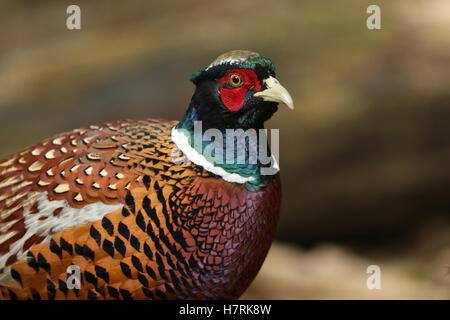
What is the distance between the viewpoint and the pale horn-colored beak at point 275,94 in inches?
80.5

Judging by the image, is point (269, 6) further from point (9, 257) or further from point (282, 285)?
point (9, 257)

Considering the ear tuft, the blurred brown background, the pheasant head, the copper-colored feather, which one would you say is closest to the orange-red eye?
the pheasant head

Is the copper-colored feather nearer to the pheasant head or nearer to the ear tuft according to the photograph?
the pheasant head

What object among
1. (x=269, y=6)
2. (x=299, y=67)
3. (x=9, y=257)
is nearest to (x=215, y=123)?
(x=9, y=257)

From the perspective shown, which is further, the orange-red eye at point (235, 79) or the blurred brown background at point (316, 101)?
the blurred brown background at point (316, 101)

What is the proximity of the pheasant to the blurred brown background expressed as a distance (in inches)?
68.9

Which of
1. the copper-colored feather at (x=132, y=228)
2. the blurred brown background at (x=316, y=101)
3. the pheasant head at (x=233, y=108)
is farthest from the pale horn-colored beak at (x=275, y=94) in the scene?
the blurred brown background at (x=316, y=101)

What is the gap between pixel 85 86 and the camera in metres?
4.39

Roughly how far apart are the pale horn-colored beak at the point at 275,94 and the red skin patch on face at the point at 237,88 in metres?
0.04

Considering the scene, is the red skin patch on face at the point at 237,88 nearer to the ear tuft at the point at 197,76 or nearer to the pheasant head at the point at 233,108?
the pheasant head at the point at 233,108

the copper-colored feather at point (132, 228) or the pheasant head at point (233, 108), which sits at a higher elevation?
the pheasant head at point (233, 108)

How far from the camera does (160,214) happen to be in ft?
7.16

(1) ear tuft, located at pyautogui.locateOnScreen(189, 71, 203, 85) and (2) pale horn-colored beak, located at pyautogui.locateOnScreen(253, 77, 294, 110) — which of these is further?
(1) ear tuft, located at pyautogui.locateOnScreen(189, 71, 203, 85)

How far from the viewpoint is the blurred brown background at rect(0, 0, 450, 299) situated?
3877 millimetres
